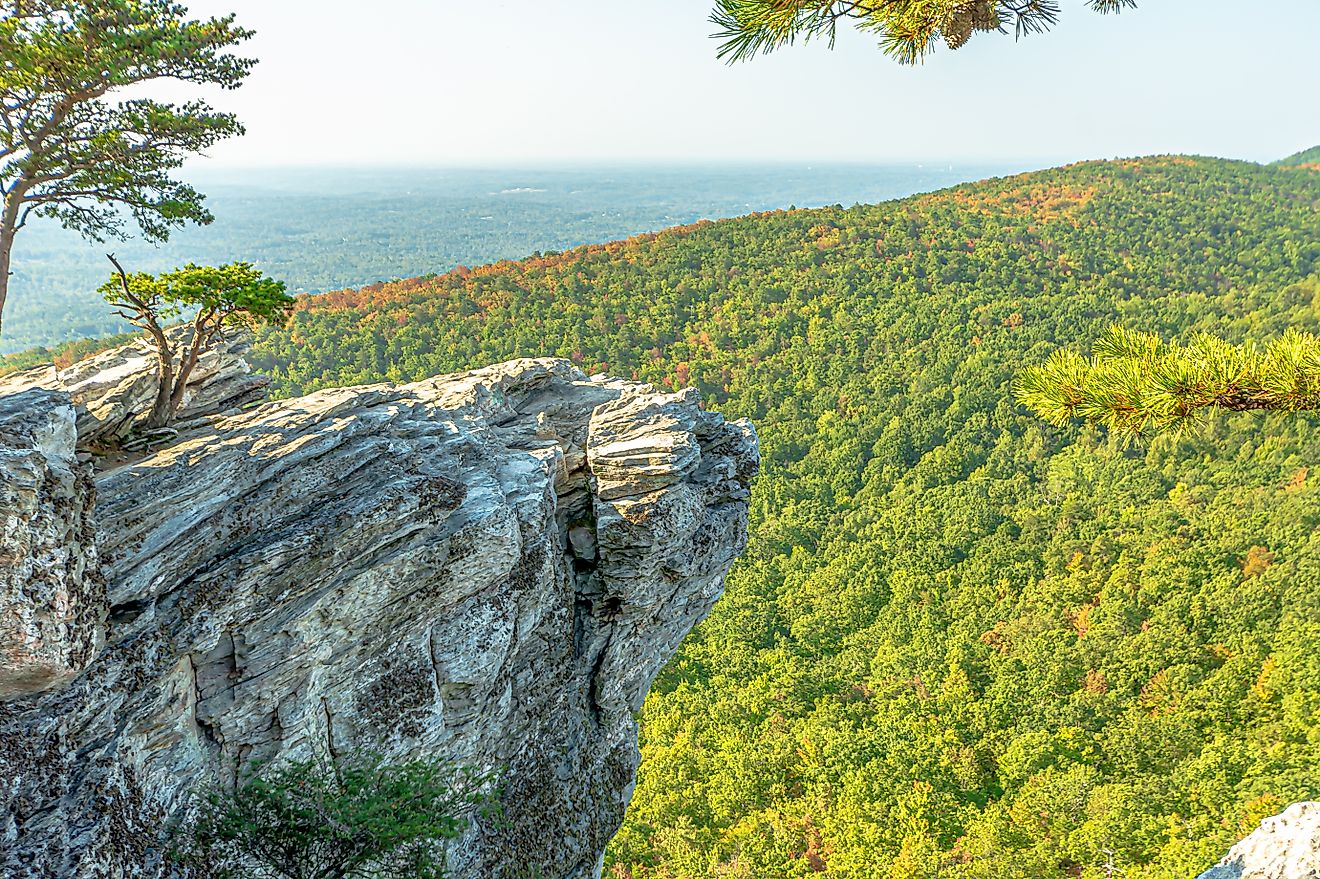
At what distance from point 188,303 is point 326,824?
25.4 ft

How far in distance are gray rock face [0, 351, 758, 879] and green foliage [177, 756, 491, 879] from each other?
35 cm

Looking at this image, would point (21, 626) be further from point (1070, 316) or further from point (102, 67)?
point (1070, 316)

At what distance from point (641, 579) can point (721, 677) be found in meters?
24.7

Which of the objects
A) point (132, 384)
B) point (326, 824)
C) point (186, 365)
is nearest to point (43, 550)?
point (186, 365)

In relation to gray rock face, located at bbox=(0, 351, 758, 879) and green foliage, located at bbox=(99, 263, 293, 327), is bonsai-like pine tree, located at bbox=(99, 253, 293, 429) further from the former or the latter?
gray rock face, located at bbox=(0, 351, 758, 879)

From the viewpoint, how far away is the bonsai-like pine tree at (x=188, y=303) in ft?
30.0

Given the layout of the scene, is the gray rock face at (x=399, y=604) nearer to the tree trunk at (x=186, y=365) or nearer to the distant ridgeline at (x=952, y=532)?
the tree trunk at (x=186, y=365)

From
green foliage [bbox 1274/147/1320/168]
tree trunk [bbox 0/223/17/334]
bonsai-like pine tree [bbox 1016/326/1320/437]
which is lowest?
bonsai-like pine tree [bbox 1016/326/1320/437]

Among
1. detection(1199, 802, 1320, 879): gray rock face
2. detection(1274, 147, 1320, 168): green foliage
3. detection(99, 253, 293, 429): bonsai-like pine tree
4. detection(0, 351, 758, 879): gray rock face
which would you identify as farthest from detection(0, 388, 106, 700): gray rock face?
detection(1274, 147, 1320, 168): green foliage

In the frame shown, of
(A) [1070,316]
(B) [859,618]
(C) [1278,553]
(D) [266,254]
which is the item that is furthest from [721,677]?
(D) [266,254]

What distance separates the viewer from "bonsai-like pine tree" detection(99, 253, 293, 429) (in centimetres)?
915

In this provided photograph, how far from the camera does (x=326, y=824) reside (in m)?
9.12

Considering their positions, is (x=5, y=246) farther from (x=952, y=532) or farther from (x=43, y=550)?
(x=952, y=532)

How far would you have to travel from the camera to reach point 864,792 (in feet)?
87.9
